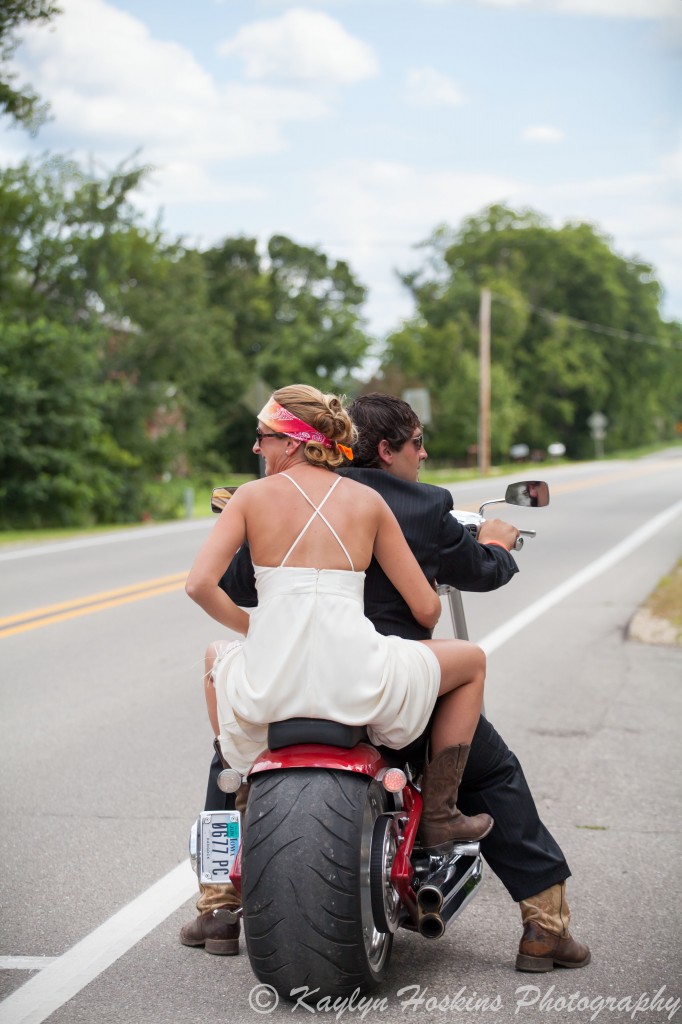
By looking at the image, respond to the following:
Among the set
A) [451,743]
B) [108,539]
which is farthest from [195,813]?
[108,539]

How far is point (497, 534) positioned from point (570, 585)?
990cm

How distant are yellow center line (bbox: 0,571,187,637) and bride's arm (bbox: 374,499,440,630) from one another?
7.49 m

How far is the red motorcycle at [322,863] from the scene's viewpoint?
3.57 m

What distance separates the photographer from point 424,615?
13.3 ft

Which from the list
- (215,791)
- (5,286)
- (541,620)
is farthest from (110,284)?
(215,791)

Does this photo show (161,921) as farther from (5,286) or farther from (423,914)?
(5,286)

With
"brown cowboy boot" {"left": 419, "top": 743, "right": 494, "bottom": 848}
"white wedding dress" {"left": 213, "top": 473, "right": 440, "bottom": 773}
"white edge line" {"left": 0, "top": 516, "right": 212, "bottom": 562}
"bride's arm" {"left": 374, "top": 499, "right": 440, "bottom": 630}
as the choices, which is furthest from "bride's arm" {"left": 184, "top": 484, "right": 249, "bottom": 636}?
"white edge line" {"left": 0, "top": 516, "right": 212, "bottom": 562}

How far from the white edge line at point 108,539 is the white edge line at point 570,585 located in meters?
7.30

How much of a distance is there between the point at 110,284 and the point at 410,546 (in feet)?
80.9

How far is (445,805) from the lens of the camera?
13.1ft

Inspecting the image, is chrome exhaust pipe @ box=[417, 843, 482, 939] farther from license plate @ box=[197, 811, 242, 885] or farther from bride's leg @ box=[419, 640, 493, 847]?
license plate @ box=[197, 811, 242, 885]

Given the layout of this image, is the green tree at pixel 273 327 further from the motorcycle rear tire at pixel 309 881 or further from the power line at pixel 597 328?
the motorcycle rear tire at pixel 309 881

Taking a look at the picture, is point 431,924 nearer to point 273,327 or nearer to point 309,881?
point 309,881

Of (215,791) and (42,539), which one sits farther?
(42,539)
